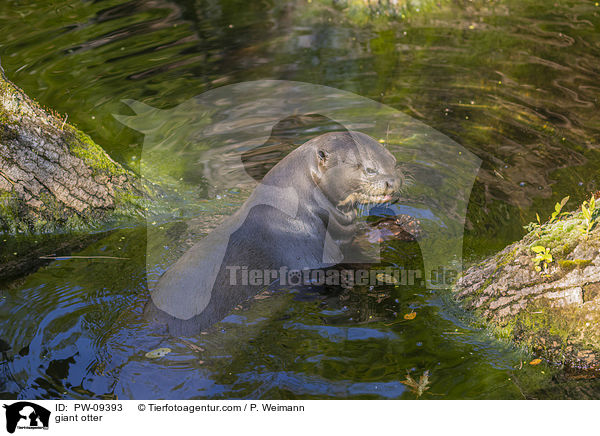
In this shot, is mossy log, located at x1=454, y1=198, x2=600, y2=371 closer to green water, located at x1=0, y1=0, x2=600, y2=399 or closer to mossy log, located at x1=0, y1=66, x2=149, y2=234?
green water, located at x1=0, y1=0, x2=600, y2=399

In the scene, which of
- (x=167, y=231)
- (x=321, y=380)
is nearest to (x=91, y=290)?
(x=167, y=231)

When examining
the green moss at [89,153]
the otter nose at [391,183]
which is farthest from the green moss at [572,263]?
the green moss at [89,153]

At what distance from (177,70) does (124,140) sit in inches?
87.5

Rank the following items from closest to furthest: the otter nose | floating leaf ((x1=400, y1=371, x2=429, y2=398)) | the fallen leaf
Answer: floating leaf ((x1=400, y1=371, x2=429, y2=398))
the fallen leaf
the otter nose

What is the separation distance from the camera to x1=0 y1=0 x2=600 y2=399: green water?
4262 mm

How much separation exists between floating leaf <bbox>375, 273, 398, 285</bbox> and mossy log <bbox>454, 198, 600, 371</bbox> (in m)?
1.05

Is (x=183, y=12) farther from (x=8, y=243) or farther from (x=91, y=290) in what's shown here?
(x=91, y=290)

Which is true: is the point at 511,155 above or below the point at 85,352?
below

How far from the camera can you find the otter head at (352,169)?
5613 mm

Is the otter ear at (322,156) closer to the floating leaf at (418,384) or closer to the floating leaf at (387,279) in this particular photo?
the floating leaf at (387,279)

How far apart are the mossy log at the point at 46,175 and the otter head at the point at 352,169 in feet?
8.29

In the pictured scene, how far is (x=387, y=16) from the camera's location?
12.8m
